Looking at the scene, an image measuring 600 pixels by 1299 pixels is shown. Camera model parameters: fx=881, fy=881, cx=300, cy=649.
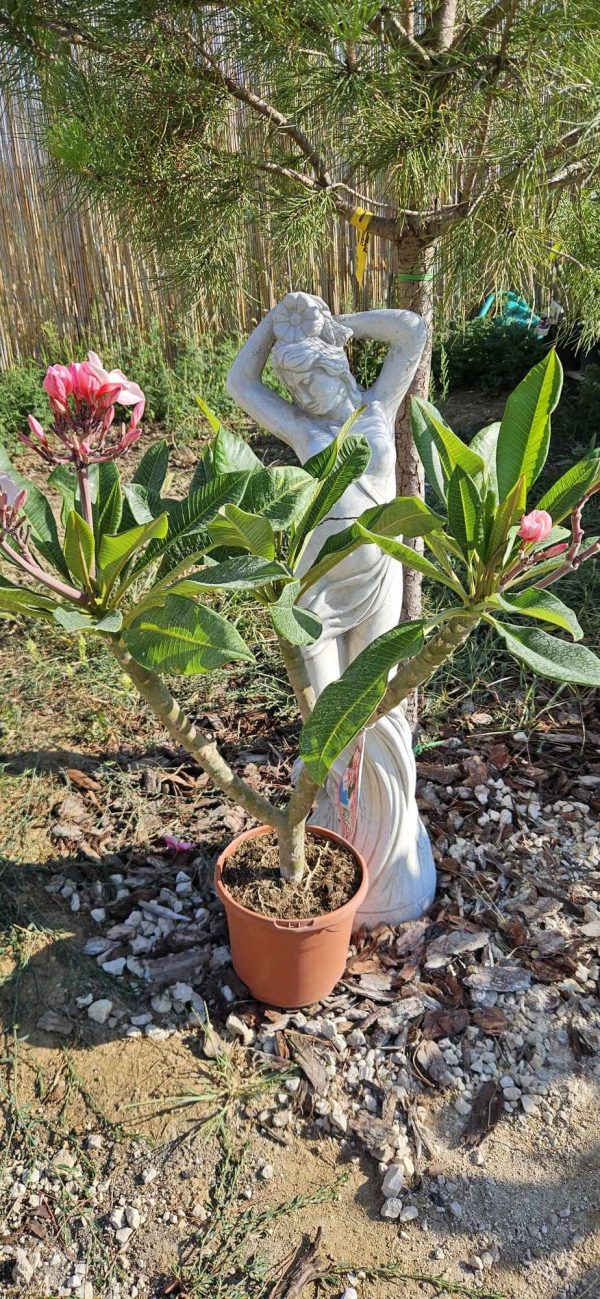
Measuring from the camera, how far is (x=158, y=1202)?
1.60 m

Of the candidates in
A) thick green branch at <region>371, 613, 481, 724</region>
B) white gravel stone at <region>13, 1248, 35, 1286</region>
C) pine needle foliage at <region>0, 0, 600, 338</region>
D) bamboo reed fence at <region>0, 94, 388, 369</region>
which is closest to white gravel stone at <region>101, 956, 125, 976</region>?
white gravel stone at <region>13, 1248, 35, 1286</region>

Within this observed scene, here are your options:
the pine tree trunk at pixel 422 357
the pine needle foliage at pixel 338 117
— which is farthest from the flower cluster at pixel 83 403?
the pine tree trunk at pixel 422 357

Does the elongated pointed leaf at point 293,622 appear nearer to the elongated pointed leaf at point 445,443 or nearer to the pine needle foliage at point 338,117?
the elongated pointed leaf at point 445,443

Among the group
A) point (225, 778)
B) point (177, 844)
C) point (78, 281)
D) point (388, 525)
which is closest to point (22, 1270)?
point (225, 778)

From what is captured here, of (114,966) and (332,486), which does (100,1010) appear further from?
(332,486)

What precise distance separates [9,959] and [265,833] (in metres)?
0.66

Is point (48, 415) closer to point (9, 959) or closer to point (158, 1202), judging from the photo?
point (9, 959)

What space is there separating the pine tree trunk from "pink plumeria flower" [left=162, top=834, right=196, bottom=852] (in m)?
0.90

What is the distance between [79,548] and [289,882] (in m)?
1.02

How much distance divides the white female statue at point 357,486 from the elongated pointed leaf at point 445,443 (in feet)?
1.16

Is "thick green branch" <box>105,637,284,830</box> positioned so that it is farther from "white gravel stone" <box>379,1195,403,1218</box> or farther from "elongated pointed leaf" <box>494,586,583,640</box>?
"white gravel stone" <box>379,1195,403,1218</box>

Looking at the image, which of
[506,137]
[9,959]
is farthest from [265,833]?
[506,137]

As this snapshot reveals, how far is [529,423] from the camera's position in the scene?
51.5 inches

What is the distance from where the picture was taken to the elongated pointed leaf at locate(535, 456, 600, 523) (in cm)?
131
